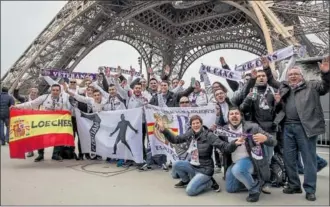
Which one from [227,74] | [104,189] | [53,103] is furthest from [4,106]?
[227,74]

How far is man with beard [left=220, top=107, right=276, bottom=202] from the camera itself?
14.6 feet

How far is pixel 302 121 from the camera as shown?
456cm

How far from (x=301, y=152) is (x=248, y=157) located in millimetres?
764

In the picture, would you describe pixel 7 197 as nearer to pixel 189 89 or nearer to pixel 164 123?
pixel 164 123

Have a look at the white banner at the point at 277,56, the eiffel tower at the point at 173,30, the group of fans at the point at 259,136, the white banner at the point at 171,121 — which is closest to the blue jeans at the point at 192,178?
the group of fans at the point at 259,136

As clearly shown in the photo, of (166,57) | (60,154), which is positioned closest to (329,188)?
(60,154)

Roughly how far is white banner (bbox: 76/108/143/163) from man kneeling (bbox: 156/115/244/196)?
1792 millimetres

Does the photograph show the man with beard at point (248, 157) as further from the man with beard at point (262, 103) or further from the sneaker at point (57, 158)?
the sneaker at point (57, 158)

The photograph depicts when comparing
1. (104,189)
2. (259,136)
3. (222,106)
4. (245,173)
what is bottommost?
(104,189)

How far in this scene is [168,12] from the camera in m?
36.6

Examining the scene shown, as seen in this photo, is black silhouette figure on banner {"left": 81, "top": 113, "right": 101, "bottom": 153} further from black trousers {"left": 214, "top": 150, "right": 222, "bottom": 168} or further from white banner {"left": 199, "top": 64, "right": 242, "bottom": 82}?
white banner {"left": 199, "top": 64, "right": 242, "bottom": 82}

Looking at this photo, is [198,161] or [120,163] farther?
[120,163]

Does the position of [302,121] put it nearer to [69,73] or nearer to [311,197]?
[311,197]

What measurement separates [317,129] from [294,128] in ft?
1.06
